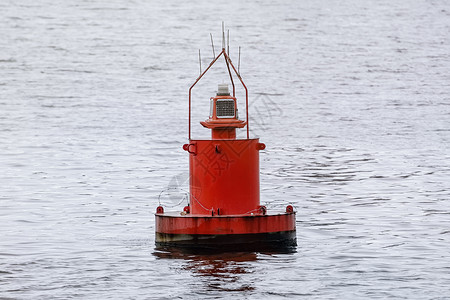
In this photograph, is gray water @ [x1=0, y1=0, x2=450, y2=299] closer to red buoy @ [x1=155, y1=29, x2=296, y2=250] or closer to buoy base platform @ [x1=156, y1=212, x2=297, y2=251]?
buoy base platform @ [x1=156, y1=212, x2=297, y2=251]

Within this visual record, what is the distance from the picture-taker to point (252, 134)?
1795 inches

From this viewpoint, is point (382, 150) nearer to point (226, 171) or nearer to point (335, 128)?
point (335, 128)

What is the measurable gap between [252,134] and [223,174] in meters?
24.2

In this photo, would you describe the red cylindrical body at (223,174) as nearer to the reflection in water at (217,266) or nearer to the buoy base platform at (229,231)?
the buoy base platform at (229,231)

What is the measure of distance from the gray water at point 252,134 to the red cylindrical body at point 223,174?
3.48 feet

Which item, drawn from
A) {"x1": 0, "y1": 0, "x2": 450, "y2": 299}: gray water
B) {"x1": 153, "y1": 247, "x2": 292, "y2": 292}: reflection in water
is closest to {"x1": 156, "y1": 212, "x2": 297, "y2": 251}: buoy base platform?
{"x1": 153, "y1": 247, "x2": 292, "y2": 292}: reflection in water

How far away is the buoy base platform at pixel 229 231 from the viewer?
68.7 ft

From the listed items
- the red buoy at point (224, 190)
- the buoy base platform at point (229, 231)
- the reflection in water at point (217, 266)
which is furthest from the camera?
the red buoy at point (224, 190)

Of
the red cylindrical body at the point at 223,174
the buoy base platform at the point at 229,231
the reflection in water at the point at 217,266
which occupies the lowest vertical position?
the reflection in water at the point at 217,266

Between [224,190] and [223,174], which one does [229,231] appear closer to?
[224,190]

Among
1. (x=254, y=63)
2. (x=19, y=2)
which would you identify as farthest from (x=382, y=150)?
(x=19, y=2)

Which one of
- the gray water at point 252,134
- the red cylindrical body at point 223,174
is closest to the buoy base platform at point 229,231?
the gray water at point 252,134

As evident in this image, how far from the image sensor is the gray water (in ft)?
66.5

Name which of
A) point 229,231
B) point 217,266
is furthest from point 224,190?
point 217,266
